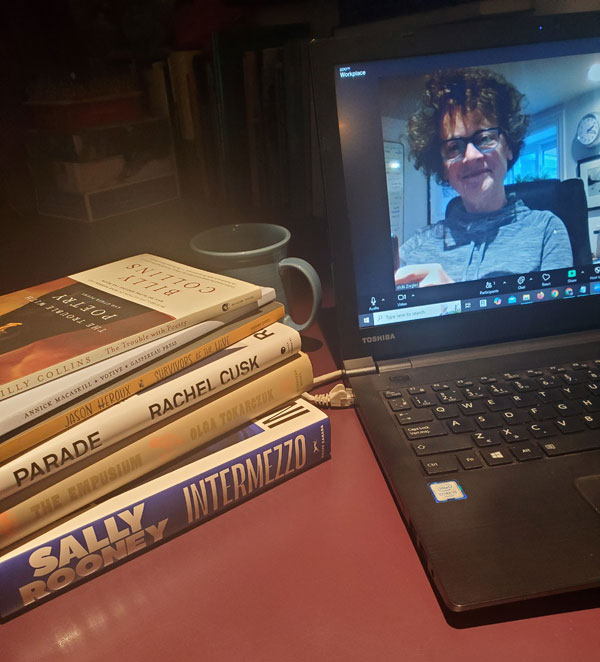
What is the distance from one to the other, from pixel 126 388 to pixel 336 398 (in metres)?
0.22

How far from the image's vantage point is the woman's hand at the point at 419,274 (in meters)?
0.62

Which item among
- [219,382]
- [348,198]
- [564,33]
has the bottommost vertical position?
[219,382]

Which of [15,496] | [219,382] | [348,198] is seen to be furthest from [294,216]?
[15,496]

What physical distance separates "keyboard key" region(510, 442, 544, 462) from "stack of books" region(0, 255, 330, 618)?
0.50 ft

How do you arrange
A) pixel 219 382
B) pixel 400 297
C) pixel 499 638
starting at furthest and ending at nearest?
pixel 400 297 < pixel 219 382 < pixel 499 638

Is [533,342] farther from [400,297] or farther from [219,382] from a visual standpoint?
[219,382]

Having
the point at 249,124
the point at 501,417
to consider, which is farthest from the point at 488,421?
the point at 249,124

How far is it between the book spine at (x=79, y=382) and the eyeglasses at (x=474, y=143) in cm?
29

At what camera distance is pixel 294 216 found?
0.94 m

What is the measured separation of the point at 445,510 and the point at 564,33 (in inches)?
18.1

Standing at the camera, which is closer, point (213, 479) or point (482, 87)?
point (213, 479)

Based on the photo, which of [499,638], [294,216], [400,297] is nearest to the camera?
[499,638]

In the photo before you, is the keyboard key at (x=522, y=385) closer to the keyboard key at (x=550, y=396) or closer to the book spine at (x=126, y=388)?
the keyboard key at (x=550, y=396)

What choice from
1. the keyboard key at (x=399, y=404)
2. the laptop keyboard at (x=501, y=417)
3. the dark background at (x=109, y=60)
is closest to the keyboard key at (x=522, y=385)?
the laptop keyboard at (x=501, y=417)
